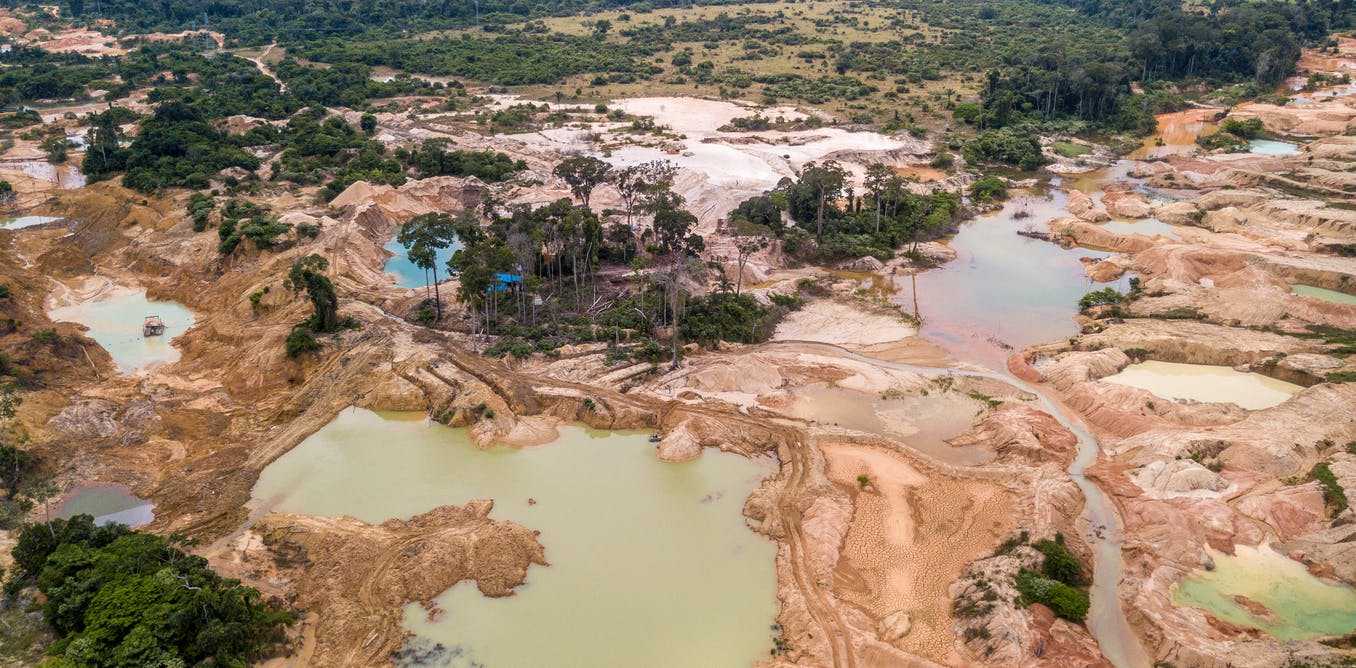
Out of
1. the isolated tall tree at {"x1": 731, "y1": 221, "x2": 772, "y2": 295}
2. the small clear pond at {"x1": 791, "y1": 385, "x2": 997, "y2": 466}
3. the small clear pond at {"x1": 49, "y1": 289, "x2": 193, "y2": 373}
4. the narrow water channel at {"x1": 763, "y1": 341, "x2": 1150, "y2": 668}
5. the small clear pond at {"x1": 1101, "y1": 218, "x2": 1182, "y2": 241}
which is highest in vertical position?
the isolated tall tree at {"x1": 731, "y1": 221, "x2": 772, "y2": 295}

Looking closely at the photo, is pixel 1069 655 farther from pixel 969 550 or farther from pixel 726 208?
pixel 726 208

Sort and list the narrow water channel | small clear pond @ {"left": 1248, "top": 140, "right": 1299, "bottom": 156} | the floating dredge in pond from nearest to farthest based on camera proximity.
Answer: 1. the narrow water channel
2. the floating dredge in pond
3. small clear pond @ {"left": 1248, "top": 140, "right": 1299, "bottom": 156}

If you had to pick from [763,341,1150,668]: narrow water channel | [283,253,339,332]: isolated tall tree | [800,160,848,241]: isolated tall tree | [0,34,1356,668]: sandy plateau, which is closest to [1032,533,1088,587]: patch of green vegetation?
[0,34,1356,668]: sandy plateau

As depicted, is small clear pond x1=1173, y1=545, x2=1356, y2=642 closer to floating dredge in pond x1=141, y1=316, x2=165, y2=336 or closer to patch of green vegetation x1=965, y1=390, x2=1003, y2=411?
patch of green vegetation x1=965, y1=390, x2=1003, y2=411

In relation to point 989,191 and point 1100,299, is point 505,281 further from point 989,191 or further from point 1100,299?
point 989,191

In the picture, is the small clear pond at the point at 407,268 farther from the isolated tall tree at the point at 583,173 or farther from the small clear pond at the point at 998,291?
the small clear pond at the point at 998,291

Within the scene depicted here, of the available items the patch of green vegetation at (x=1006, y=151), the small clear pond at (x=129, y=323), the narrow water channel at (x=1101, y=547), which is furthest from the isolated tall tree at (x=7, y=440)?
the patch of green vegetation at (x=1006, y=151)

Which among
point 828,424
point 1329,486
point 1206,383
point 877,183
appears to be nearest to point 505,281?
point 828,424
